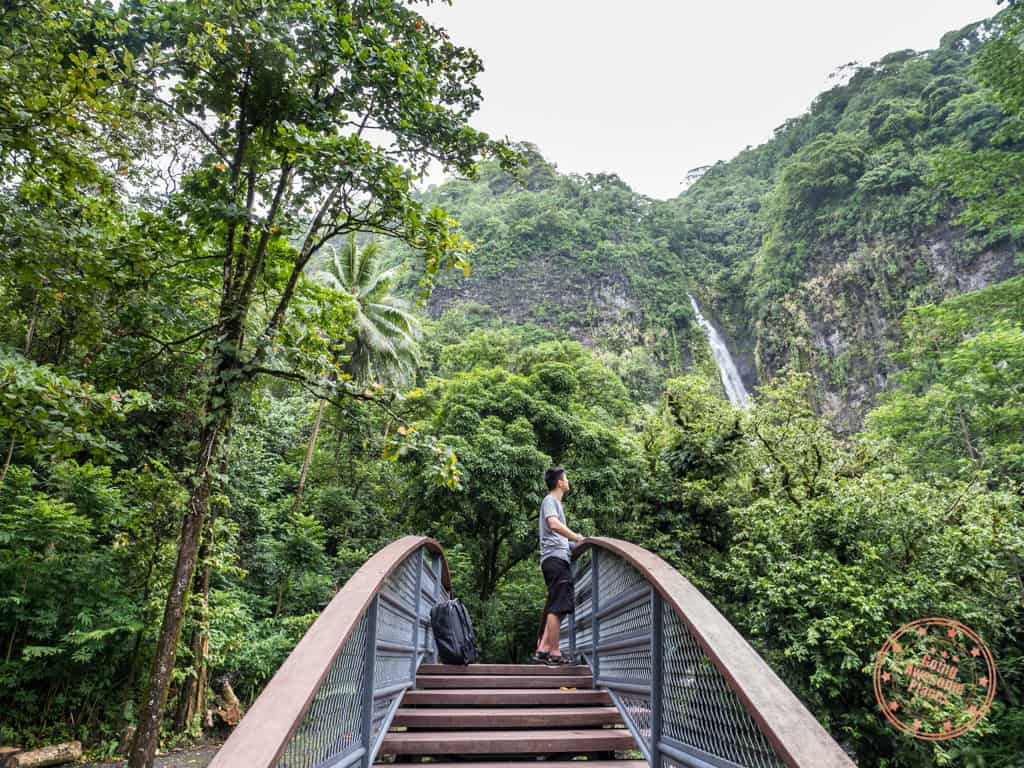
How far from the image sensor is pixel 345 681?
2025 millimetres

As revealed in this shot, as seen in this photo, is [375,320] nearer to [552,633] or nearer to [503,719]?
[552,633]

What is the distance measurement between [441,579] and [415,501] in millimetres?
5126

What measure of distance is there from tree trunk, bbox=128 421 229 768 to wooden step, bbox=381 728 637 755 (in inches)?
72.2

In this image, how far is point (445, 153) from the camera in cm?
422

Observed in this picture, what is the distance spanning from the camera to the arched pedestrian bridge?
1.30m

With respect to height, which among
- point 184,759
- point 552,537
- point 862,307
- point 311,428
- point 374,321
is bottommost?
point 184,759

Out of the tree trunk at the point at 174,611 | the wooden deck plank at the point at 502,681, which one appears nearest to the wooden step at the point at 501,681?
the wooden deck plank at the point at 502,681

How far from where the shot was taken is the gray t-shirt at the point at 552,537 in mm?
4484

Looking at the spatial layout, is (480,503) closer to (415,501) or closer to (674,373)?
(415,501)

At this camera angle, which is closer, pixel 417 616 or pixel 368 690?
pixel 368 690

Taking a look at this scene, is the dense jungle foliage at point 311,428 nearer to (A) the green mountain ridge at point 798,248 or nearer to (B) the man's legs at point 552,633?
(B) the man's legs at point 552,633

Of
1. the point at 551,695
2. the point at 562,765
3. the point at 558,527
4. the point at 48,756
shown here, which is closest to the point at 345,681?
the point at 562,765

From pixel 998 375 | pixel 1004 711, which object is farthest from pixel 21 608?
pixel 998 375

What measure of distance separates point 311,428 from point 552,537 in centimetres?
1499
